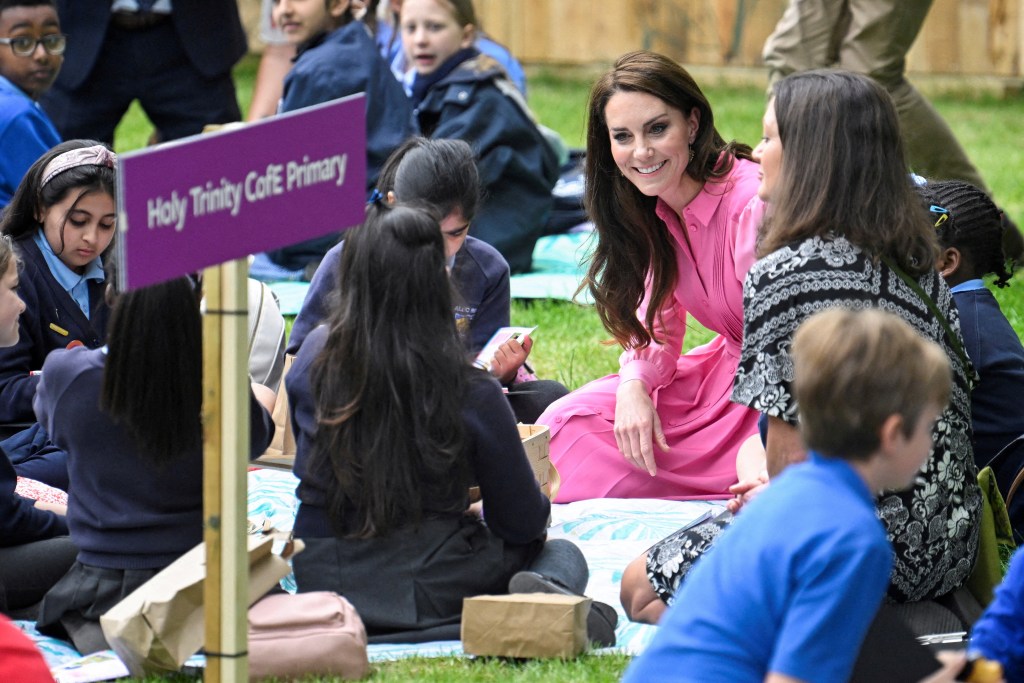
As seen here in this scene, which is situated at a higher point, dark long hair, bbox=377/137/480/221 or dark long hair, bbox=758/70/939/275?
dark long hair, bbox=758/70/939/275

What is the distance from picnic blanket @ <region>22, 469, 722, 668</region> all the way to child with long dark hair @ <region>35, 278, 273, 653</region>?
31 centimetres

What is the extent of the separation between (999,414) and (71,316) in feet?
8.57

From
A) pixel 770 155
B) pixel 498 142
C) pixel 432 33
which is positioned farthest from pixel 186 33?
pixel 770 155

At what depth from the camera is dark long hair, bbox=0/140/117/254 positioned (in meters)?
4.31

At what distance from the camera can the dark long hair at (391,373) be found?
327 centimetres

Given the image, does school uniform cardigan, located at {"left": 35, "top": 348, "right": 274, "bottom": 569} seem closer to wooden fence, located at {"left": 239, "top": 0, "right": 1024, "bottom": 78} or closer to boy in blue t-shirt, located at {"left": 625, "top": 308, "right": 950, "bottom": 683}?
boy in blue t-shirt, located at {"left": 625, "top": 308, "right": 950, "bottom": 683}

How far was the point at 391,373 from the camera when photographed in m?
3.27

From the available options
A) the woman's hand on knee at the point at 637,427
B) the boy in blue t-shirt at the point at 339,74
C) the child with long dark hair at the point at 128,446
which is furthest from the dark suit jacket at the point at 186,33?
the child with long dark hair at the point at 128,446

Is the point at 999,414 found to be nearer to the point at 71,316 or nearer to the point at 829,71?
the point at 829,71

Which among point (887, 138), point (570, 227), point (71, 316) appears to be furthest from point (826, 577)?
point (570, 227)

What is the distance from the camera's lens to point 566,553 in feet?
12.0

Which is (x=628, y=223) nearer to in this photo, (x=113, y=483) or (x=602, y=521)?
(x=602, y=521)

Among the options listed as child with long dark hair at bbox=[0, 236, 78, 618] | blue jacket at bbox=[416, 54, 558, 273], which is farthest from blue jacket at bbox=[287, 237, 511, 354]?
blue jacket at bbox=[416, 54, 558, 273]

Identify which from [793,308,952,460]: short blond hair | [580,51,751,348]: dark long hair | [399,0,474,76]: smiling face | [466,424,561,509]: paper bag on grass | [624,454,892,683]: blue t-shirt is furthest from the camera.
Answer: [399,0,474,76]: smiling face
